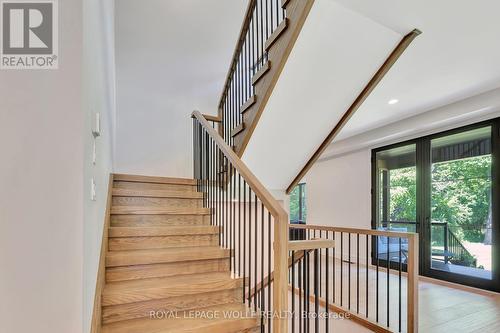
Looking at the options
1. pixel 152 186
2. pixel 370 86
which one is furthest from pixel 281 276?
pixel 370 86

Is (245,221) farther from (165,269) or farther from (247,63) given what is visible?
(247,63)

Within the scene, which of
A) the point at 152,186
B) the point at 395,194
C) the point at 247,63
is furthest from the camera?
the point at 395,194

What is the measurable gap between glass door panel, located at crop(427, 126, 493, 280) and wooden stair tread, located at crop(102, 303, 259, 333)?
391cm

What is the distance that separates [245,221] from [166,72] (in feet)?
10.7

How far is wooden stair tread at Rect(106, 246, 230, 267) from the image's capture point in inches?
83.9

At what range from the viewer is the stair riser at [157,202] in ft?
9.25

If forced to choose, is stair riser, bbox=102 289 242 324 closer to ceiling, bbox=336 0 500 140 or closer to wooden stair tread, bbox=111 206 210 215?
wooden stair tread, bbox=111 206 210 215

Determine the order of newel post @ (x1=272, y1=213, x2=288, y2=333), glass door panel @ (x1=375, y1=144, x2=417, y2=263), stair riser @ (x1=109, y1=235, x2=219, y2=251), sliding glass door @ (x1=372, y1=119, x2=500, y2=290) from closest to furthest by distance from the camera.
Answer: newel post @ (x1=272, y1=213, x2=288, y2=333) < stair riser @ (x1=109, y1=235, x2=219, y2=251) < sliding glass door @ (x1=372, y1=119, x2=500, y2=290) < glass door panel @ (x1=375, y1=144, x2=417, y2=263)

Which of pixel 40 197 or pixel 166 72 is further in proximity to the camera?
pixel 166 72

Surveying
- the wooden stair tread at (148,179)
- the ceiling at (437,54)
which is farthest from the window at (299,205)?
the wooden stair tread at (148,179)

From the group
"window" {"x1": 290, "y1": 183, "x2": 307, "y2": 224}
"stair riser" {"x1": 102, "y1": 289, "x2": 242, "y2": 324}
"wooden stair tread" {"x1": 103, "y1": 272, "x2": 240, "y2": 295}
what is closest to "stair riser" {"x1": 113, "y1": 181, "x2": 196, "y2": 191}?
"wooden stair tread" {"x1": 103, "y1": 272, "x2": 240, "y2": 295}

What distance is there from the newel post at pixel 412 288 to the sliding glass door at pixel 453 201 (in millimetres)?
1576

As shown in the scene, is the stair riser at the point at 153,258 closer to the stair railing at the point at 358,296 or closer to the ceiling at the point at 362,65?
the stair railing at the point at 358,296

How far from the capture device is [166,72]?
4.59 metres
